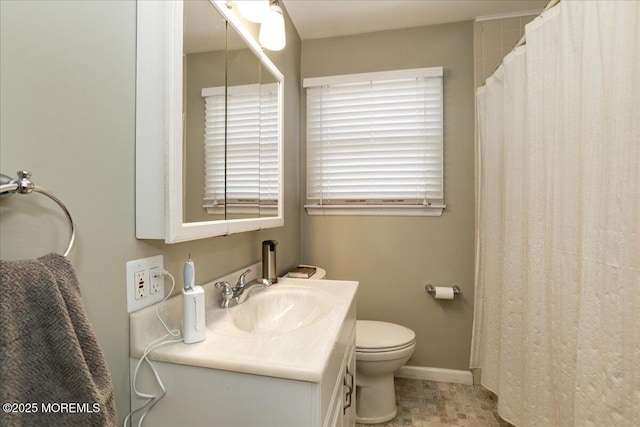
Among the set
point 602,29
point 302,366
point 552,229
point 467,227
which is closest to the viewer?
point 302,366

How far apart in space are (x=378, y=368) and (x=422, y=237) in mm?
908

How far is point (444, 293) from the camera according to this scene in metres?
2.07

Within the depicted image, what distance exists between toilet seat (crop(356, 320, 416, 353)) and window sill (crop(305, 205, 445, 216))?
738mm

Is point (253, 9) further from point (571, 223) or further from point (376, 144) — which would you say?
point (571, 223)

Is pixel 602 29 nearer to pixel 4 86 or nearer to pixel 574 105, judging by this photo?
pixel 574 105

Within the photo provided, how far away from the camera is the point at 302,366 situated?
28.3 inches

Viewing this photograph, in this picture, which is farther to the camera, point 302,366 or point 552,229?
point 552,229

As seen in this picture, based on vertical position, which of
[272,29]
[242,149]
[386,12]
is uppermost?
[386,12]

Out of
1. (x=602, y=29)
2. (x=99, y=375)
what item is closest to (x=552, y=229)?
(x=602, y=29)

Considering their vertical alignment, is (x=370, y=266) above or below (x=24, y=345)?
below

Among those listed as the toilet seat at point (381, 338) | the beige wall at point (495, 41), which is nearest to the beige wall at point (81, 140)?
the toilet seat at point (381, 338)

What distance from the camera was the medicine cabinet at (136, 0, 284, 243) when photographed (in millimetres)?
841

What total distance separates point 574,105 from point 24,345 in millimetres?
1596

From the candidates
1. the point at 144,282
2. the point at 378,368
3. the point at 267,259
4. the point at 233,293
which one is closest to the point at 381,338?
the point at 378,368
